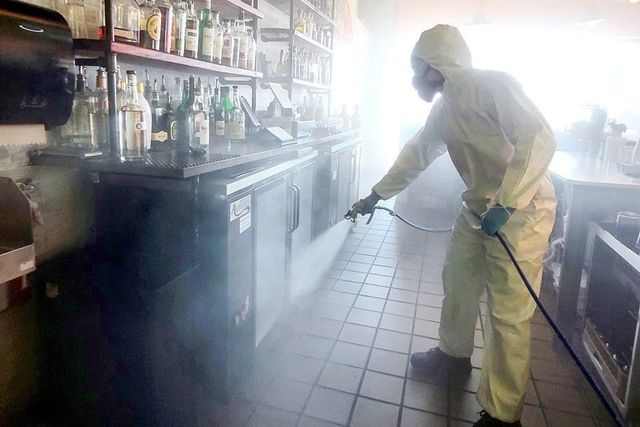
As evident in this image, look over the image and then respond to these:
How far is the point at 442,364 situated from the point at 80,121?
1760 millimetres

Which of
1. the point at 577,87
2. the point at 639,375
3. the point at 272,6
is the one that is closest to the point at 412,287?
the point at 639,375

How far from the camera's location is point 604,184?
1983mm

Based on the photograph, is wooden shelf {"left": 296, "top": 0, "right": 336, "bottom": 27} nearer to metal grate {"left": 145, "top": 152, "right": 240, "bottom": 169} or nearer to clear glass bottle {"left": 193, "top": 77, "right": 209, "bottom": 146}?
clear glass bottle {"left": 193, "top": 77, "right": 209, "bottom": 146}

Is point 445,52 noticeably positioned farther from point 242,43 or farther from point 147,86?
point 147,86

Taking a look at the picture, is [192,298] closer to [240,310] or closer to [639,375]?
[240,310]

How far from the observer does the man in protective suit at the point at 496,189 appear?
4.74ft

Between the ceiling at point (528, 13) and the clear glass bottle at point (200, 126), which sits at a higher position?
the ceiling at point (528, 13)

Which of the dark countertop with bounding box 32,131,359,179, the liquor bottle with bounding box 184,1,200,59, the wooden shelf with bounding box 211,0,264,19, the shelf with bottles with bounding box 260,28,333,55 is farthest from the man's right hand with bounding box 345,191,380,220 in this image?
the shelf with bottles with bounding box 260,28,333,55

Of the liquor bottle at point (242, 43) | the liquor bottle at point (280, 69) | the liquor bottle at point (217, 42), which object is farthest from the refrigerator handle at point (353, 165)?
the liquor bottle at point (217, 42)

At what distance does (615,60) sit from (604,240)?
5.10 metres

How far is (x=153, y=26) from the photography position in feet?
5.31

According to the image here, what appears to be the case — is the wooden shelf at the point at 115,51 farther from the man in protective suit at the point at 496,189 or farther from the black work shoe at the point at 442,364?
the black work shoe at the point at 442,364

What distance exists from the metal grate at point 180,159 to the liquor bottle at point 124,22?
40 cm

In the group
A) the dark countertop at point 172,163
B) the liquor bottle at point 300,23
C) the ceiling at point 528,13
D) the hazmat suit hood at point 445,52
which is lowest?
the dark countertop at point 172,163
